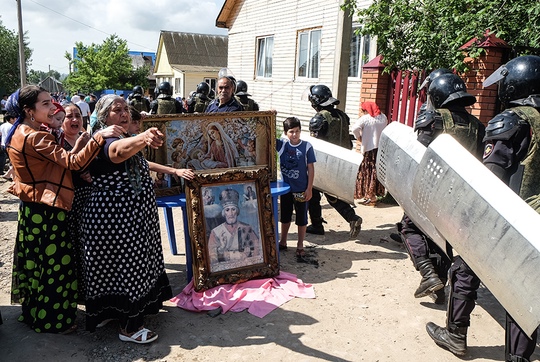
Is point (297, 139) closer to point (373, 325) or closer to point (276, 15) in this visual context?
point (373, 325)

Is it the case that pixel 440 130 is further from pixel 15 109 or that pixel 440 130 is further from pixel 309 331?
pixel 15 109

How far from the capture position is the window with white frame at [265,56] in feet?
50.5

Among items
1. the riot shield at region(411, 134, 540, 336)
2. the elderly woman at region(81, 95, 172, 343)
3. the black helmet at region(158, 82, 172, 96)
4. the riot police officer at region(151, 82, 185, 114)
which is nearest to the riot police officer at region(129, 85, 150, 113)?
the riot police officer at region(151, 82, 185, 114)

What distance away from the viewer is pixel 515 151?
2.81 metres

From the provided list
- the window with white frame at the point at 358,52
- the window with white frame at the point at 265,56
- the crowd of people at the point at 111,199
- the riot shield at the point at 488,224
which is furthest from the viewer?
the window with white frame at the point at 265,56

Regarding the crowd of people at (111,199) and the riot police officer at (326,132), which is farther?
the riot police officer at (326,132)

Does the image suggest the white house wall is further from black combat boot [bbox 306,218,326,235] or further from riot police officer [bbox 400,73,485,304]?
riot police officer [bbox 400,73,485,304]

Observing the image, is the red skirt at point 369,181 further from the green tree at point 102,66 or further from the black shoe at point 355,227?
the green tree at point 102,66

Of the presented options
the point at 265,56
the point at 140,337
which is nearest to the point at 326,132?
the point at 140,337

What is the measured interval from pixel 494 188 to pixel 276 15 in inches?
533

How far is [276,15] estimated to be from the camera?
14766mm

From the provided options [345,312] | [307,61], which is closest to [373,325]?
[345,312]

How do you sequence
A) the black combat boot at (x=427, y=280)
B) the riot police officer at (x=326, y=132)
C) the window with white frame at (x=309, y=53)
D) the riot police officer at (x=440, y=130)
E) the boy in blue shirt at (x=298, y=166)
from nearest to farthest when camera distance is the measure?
the riot police officer at (x=440, y=130) → the black combat boot at (x=427, y=280) → the boy in blue shirt at (x=298, y=166) → the riot police officer at (x=326, y=132) → the window with white frame at (x=309, y=53)

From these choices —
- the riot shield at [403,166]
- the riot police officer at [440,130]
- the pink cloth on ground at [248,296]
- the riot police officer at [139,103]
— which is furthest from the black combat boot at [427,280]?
the riot police officer at [139,103]
